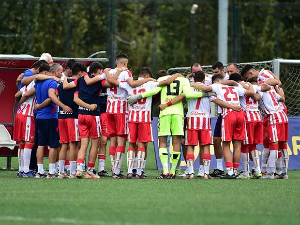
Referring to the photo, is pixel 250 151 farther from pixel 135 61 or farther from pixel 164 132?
pixel 135 61

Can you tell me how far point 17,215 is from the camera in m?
11.0

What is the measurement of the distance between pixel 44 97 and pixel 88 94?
34.0 inches

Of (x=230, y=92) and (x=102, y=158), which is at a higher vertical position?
(x=230, y=92)

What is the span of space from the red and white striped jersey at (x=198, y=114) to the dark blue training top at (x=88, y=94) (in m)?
1.63

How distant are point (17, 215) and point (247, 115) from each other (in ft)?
24.7

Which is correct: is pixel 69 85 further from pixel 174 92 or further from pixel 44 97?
pixel 174 92

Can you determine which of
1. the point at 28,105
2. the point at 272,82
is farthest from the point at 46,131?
the point at 272,82

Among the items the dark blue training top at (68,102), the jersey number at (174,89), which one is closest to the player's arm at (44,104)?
the dark blue training top at (68,102)

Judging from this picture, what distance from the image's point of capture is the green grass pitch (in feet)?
35.1

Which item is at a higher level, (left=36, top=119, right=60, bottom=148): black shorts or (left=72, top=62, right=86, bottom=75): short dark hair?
(left=72, top=62, right=86, bottom=75): short dark hair

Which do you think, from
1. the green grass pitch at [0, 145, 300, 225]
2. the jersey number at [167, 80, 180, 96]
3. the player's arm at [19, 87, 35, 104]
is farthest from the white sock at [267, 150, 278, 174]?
the player's arm at [19, 87, 35, 104]

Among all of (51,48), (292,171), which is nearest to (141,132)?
(292,171)

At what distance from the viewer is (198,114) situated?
17188 mm

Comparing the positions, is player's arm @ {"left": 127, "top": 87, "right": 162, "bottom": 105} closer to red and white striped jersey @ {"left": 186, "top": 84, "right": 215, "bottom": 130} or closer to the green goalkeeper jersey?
the green goalkeeper jersey
